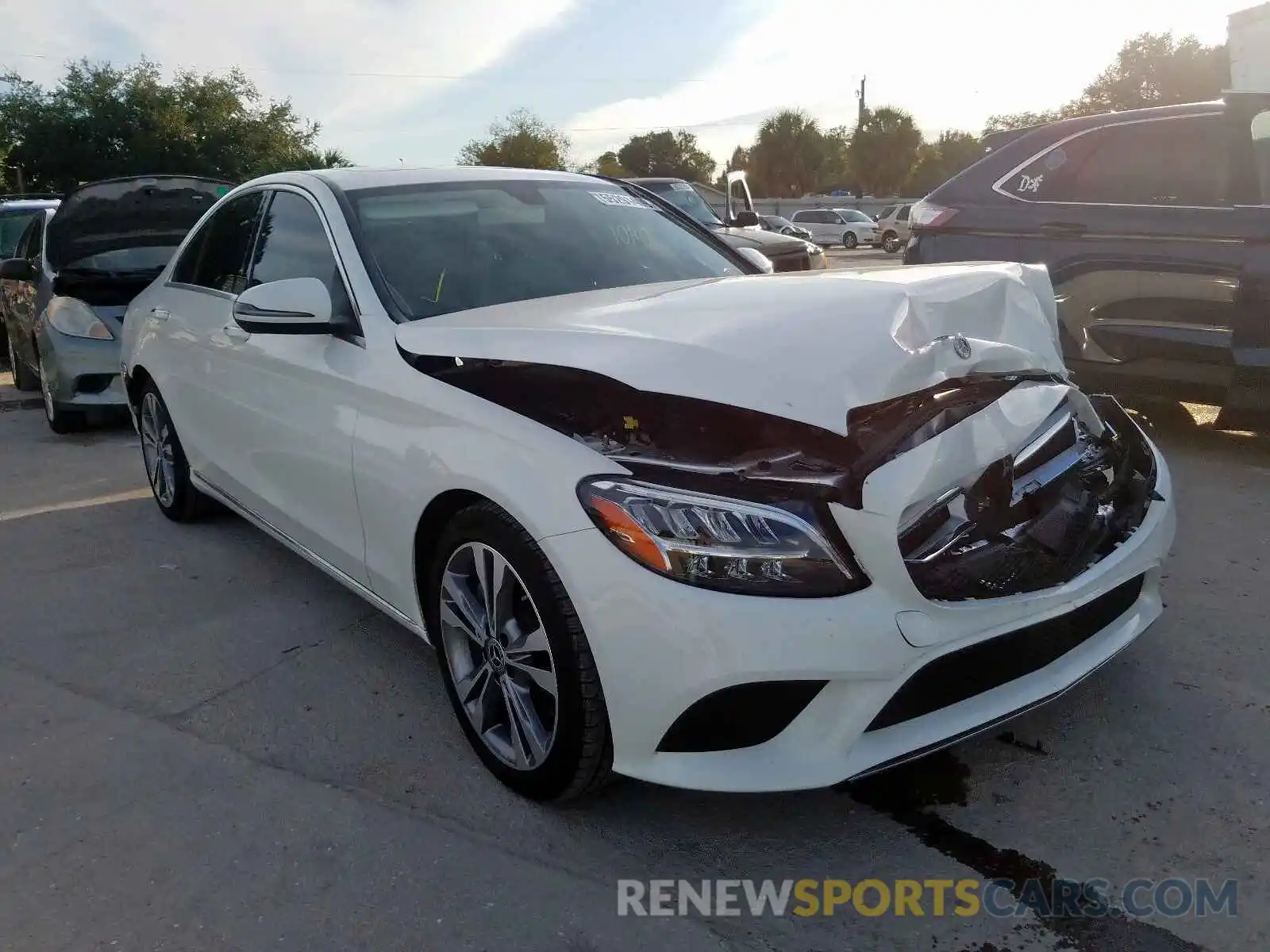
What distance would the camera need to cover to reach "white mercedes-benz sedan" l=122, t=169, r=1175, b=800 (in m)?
2.13

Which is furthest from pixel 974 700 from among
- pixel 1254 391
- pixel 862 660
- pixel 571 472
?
pixel 1254 391

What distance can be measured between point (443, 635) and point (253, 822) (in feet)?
2.09

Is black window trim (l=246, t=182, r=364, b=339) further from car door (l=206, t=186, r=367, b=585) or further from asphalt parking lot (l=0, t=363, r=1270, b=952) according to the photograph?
asphalt parking lot (l=0, t=363, r=1270, b=952)

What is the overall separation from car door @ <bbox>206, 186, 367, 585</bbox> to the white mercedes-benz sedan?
0.06ft

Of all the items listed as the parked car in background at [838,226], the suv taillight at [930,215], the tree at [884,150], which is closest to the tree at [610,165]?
the tree at [884,150]

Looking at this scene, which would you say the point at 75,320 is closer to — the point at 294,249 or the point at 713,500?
the point at 294,249

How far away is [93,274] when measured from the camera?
23.3 feet

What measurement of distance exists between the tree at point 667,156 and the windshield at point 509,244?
7645 cm

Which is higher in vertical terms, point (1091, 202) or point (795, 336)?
point (1091, 202)

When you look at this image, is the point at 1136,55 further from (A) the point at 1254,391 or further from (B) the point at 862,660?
(B) the point at 862,660

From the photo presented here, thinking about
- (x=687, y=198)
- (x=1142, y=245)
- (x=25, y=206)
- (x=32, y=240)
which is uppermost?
(x=25, y=206)

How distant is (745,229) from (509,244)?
7.73 m

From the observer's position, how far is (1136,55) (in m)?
42.8

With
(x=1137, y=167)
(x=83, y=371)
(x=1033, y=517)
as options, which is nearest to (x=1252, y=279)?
(x=1137, y=167)
